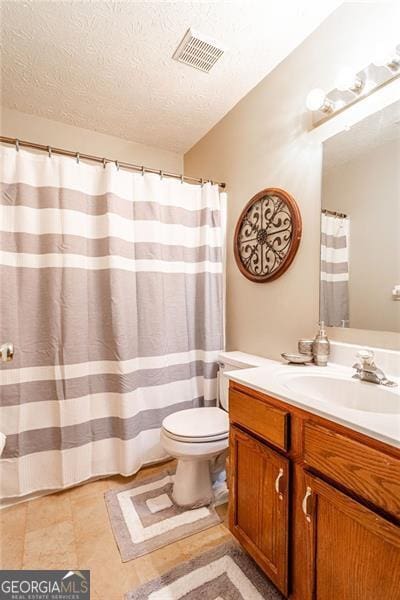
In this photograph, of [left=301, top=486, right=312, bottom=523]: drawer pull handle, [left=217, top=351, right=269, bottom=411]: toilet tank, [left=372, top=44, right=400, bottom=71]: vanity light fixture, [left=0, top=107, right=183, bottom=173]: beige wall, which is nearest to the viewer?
[left=301, top=486, right=312, bottom=523]: drawer pull handle

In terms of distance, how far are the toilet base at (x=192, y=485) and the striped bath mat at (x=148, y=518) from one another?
0.11 feet

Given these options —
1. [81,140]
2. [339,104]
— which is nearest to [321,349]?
[339,104]

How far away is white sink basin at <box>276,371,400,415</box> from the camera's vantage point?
98cm

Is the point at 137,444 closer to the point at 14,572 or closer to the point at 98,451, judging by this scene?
the point at 98,451

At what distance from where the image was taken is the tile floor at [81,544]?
1143mm

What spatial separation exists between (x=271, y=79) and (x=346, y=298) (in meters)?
1.40

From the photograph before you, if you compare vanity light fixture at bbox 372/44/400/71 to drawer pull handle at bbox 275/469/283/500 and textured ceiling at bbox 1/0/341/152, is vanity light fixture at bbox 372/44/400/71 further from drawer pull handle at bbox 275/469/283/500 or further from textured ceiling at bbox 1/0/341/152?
drawer pull handle at bbox 275/469/283/500

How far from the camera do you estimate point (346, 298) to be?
132 cm

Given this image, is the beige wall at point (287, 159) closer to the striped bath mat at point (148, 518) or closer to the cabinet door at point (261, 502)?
the cabinet door at point (261, 502)

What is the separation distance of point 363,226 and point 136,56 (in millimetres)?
1546

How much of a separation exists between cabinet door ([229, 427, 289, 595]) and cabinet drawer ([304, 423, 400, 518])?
0.15m

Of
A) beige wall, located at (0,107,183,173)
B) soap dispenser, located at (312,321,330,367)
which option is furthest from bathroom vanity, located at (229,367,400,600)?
beige wall, located at (0,107,183,173)

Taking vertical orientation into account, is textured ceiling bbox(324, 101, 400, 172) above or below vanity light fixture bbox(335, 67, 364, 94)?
below

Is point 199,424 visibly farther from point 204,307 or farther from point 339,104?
point 339,104
